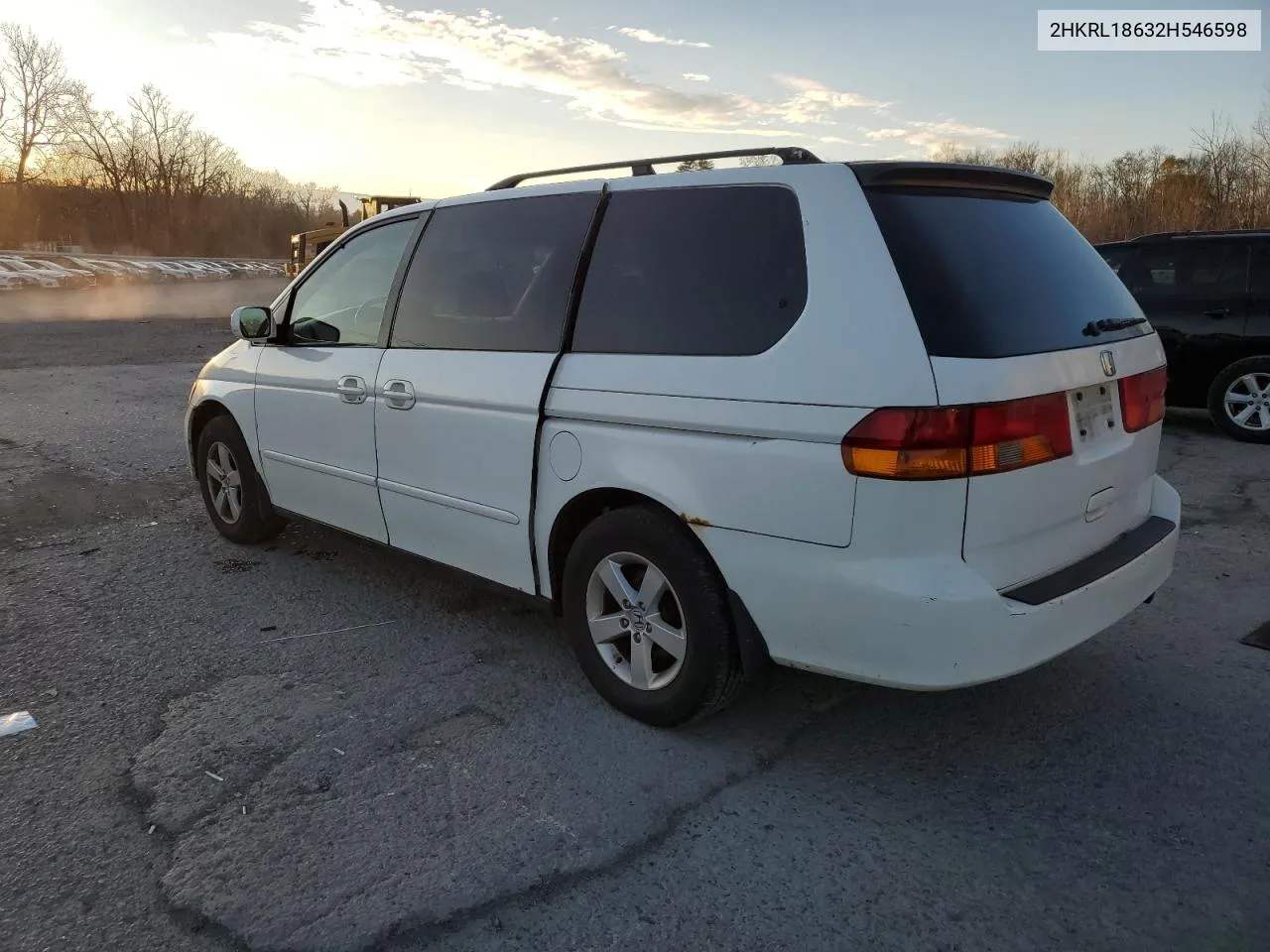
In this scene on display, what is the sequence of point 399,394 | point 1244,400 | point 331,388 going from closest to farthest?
point 399,394, point 331,388, point 1244,400

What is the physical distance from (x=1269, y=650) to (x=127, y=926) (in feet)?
13.7

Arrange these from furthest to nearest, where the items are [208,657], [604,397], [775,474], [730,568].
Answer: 1. [208,657]
2. [604,397]
3. [730,568]
4. [775,474]

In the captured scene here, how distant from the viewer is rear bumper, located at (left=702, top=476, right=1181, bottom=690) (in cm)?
248

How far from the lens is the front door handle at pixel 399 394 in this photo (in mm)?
3838

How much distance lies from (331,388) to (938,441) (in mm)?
2882

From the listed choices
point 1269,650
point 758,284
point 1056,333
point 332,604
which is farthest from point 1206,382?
point 332,604

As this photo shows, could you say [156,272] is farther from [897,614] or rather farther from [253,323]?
[897,614]

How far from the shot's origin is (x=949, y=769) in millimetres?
2982

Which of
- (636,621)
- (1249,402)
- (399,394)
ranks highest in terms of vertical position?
(399,394)

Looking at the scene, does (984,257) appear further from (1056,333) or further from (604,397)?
(604,397)

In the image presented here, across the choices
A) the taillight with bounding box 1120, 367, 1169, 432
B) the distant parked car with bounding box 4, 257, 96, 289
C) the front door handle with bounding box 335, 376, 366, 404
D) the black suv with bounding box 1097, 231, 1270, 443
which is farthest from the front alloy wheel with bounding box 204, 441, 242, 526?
the distant parked car with bounding box 4, 257, 96, 289

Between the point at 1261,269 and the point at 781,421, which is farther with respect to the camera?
the point at 1261,269

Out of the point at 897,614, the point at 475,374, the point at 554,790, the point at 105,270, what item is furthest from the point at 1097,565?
the point at 105,270

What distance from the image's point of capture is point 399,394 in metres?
3.89
